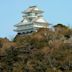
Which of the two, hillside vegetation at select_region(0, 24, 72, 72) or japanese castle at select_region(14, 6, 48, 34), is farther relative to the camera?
japanese castle at select_region(14, 6, 48, 34)

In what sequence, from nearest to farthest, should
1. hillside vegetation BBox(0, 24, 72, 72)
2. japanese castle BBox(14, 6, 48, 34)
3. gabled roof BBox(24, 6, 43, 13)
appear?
hillside vegetation BBox(0, 24, 72, 72) < japanese castle BBox(14, 6, 48, 34) < gabled roof BBox(24, 6, 43, 13)

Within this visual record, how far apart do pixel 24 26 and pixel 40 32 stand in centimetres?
1810

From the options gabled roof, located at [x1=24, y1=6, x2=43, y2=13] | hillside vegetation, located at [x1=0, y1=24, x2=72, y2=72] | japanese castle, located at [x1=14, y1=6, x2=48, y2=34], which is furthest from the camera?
gabled roof, located at [x1=24, y1=6, x2=43, y2=13]

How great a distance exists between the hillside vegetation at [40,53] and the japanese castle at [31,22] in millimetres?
16995

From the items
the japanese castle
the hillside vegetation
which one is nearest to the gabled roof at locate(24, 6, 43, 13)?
the japanese castle

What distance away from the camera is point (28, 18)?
5688cm

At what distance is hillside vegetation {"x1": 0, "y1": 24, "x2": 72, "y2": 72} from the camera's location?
2953 centimetres

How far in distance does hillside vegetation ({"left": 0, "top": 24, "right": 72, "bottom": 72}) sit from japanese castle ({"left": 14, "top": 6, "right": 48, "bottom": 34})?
55.8ft

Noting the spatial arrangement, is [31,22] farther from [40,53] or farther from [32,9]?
[40,53]

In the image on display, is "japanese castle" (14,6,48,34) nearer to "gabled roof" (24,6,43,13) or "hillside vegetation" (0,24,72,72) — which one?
"gabled roof" (24,6,43,13)

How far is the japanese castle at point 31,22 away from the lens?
54156mm

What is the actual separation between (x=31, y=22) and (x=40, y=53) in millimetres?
24513

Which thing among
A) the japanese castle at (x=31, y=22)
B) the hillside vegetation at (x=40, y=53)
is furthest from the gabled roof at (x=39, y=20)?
the hillside vegetation at (x=40, y=53)

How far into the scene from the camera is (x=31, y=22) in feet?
182
